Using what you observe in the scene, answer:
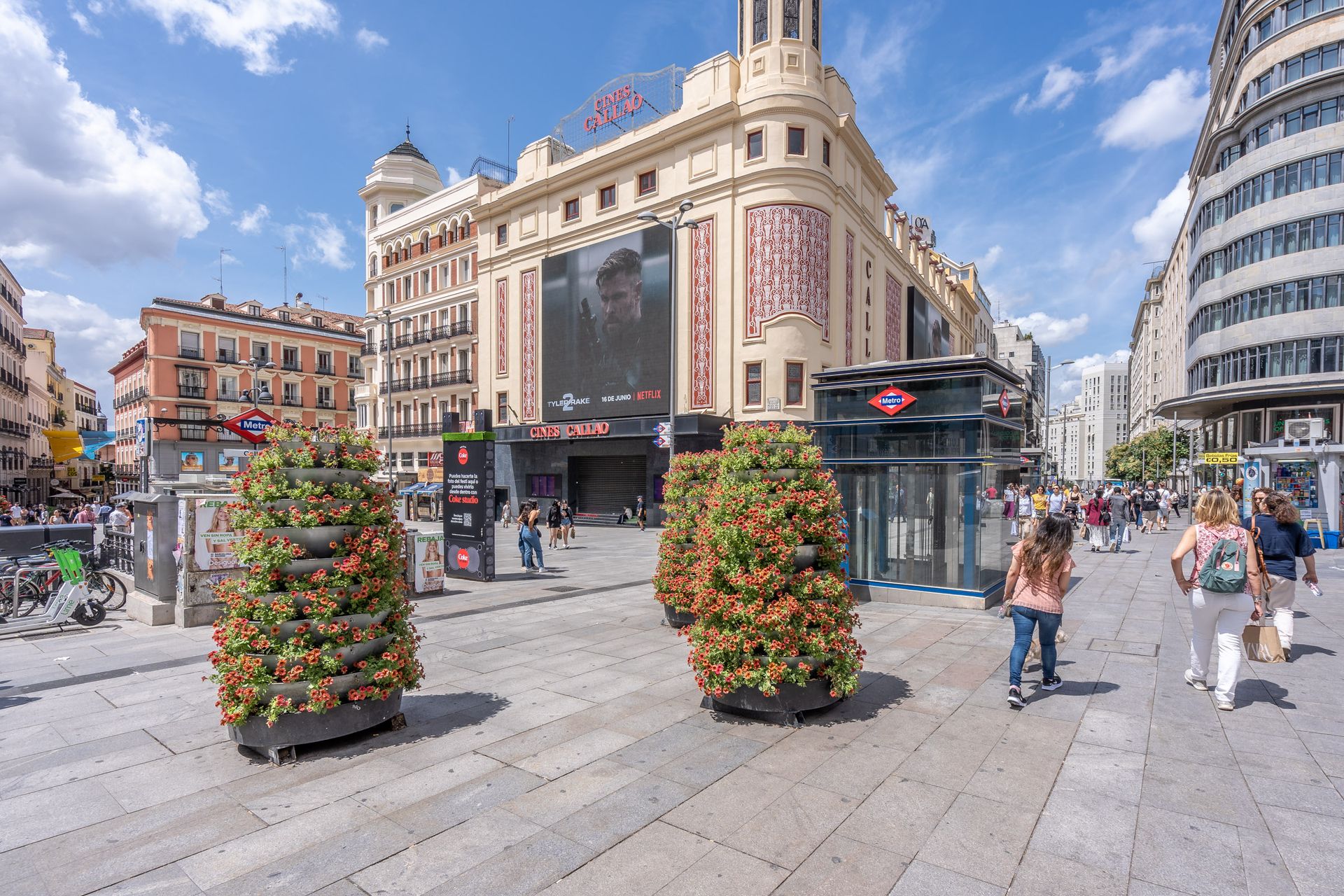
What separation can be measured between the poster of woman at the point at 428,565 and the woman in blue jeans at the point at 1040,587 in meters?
10.0

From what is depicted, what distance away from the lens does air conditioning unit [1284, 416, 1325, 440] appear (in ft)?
57.3

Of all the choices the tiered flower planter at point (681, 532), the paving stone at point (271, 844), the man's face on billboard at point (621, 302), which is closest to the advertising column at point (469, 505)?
the tiered flower planter at point (681, 532)

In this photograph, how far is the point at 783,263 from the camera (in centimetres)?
2819

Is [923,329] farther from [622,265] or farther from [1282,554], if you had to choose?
[1282,554]

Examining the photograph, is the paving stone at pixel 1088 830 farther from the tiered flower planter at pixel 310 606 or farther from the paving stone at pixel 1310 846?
the tiered flower planter at pixel 310 606

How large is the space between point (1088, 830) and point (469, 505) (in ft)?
40.2

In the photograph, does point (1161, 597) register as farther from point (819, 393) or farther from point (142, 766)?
point (142, 766)

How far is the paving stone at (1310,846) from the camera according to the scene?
3.37 m

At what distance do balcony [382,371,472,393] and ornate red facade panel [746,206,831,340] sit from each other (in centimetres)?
2064

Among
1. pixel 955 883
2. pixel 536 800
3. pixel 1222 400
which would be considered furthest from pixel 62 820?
pixel 1222 400

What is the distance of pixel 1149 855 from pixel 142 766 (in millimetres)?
6658

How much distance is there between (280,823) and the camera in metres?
4.00

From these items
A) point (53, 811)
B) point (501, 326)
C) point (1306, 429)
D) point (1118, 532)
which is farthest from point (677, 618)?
point (501, 326)

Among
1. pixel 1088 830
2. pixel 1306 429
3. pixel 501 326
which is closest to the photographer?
pixel 1088 830
